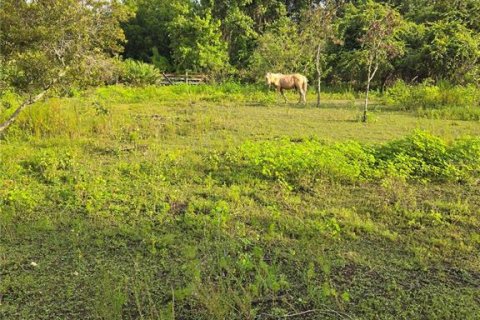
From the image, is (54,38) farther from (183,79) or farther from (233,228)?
(183,79)

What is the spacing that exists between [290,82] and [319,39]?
183 centimetres

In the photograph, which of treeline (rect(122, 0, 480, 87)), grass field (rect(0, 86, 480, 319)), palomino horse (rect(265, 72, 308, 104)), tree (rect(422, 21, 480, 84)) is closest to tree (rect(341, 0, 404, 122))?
treeline (rect(122, 0, 480, 87))

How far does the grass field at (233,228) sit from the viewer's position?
8.47 ft

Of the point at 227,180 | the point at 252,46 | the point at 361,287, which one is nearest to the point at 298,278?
the point at 361,287

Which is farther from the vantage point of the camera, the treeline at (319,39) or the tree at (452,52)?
the tree at (452,52)

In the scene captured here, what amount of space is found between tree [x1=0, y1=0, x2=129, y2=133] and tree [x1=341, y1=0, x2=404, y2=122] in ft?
19.2

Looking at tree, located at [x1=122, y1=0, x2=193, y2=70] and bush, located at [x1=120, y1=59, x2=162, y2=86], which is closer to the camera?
bush, located at [x1=120, y1=59, x2=162, y2=86]

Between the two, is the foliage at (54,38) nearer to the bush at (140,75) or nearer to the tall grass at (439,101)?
the tall grass at (439,101)

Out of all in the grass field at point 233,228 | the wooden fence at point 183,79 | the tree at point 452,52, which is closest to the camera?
the grass field at point 233,228

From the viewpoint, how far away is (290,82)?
46.2ft

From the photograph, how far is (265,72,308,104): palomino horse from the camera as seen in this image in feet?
45.5

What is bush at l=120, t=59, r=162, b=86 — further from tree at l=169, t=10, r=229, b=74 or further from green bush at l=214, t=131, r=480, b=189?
green bush at l=214, t=131, r=480, b=189

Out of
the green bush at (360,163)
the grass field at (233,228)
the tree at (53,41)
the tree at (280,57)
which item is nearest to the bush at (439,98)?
the green bush at (360,163)

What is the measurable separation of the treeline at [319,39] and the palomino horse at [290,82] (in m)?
1.37
